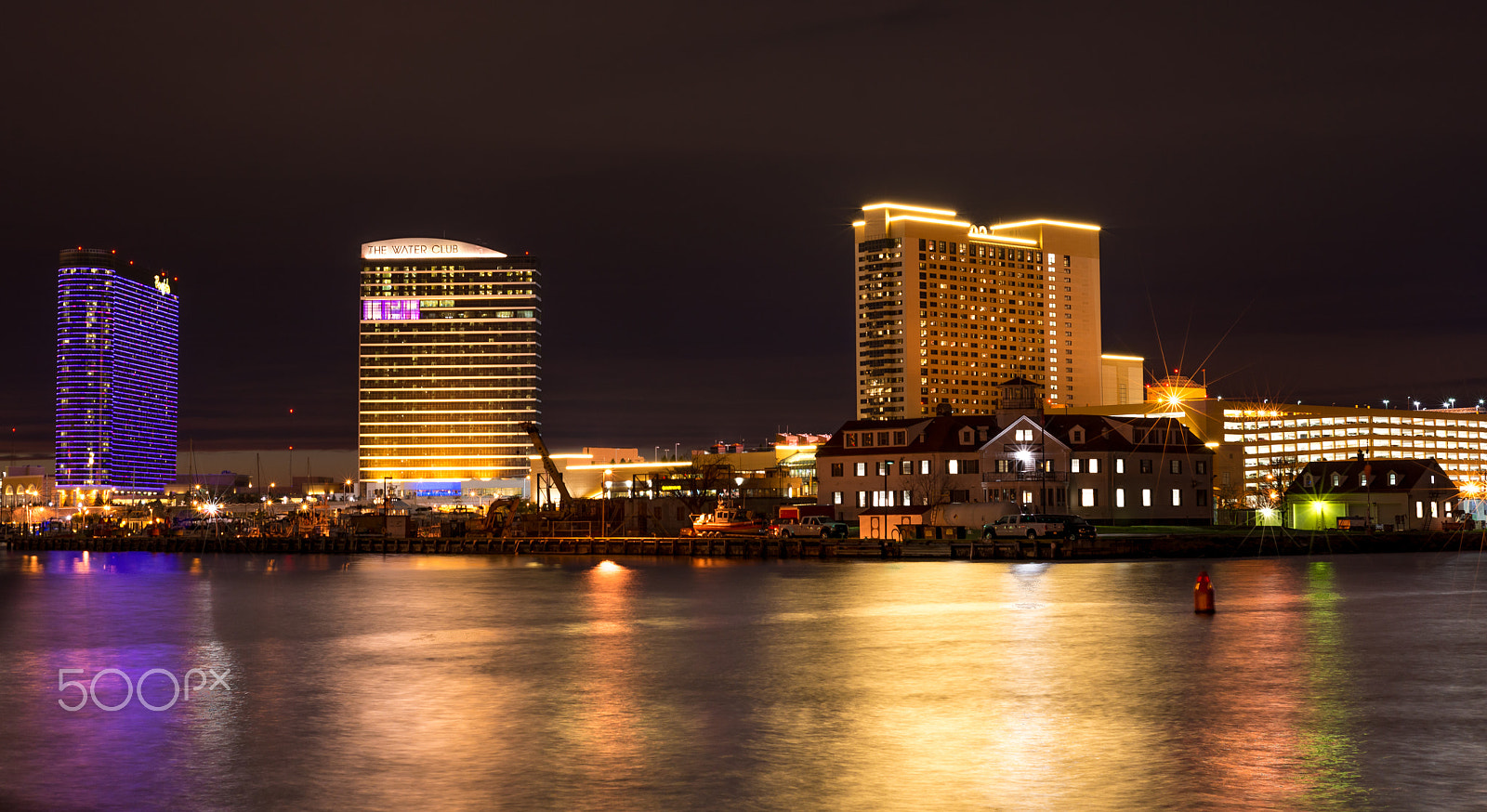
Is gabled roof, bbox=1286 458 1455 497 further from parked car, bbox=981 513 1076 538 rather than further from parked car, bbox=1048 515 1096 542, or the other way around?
parked car, bbox=1048 515 1096 542

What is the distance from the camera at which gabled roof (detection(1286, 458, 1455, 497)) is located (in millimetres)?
126525

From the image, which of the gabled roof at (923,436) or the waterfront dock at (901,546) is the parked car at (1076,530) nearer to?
the waterfront dock at (901,546)

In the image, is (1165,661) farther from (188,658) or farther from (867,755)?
(188,658)

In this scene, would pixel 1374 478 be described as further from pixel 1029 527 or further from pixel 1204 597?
pixel 1204 597

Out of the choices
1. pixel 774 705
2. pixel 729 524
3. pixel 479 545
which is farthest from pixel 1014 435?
pixel 774 705

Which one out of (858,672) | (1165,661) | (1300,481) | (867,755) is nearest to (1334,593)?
(1165,661)

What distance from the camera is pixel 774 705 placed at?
25.6m

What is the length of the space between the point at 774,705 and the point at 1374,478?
118384 mm

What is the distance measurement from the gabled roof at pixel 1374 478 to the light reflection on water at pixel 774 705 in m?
79.8

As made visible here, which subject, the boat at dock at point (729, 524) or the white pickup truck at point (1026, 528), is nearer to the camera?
the white pickup truck at point (1026, 528)

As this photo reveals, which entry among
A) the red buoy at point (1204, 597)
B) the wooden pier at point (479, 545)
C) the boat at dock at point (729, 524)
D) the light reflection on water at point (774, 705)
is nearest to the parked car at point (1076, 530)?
the wooden pier at point (479, 545)

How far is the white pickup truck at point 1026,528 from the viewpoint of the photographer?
92062mm

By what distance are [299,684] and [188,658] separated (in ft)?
23.3

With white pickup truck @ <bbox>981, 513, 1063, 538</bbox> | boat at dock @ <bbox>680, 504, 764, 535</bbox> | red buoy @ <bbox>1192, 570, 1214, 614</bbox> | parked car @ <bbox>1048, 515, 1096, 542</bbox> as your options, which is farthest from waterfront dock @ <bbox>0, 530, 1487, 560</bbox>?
red buoy @ <bbox>1192, 570, 1214, 614</bbox>
